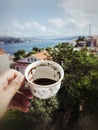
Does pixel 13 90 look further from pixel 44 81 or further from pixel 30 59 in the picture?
pixel 30 59

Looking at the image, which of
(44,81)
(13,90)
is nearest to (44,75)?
(44,81)

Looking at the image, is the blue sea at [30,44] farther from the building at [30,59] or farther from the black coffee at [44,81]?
the black coffee at [44,81]

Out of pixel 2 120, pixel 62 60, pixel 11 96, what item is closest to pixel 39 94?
pixel 11 96

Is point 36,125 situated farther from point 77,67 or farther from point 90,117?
point 77,67

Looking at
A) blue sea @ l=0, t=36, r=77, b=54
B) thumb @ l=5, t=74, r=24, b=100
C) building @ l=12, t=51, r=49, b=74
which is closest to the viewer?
thumb @ l=5, t=74, r=24, b=100

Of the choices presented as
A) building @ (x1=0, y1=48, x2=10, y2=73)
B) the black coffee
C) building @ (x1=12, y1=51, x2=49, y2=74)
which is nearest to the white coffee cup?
the black coffee

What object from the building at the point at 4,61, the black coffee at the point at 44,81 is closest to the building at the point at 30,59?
the building at the point at 4,61

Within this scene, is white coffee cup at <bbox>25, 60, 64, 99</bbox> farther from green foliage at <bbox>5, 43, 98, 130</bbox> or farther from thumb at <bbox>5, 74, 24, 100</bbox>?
green foliage at <bbox>5, 43, 98, 130</bbox>
